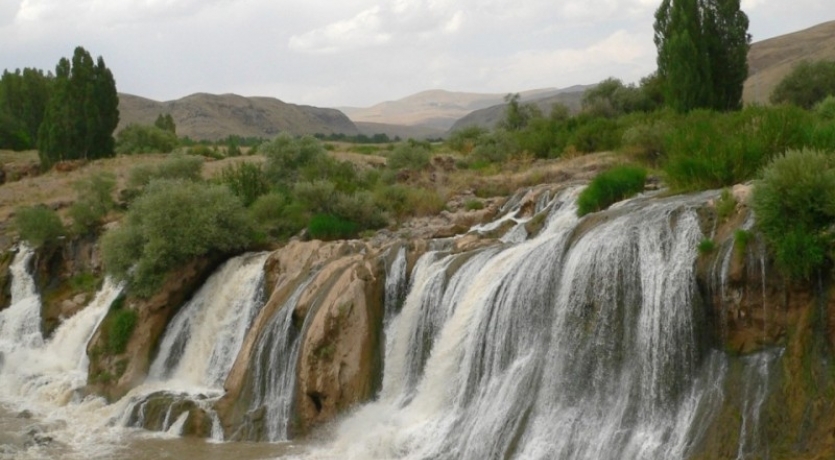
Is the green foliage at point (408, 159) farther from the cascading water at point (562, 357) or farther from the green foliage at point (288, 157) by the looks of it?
the cascading water at point (562, 357)

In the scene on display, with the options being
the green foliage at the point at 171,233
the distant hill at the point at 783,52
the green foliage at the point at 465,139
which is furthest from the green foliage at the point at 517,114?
the distant hill at the point at 783,52

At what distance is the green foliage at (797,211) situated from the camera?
10.9m

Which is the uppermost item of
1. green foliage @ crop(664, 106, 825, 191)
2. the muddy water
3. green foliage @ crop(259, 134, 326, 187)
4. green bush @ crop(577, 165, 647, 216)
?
green foliage @ crop(259, 134, 326, 187)

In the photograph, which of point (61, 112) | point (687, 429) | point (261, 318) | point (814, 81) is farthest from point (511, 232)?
point (61, 112)

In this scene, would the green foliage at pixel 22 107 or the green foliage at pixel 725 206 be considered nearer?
the green foliage at pixel 725 206

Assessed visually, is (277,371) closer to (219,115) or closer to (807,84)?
(807,84)

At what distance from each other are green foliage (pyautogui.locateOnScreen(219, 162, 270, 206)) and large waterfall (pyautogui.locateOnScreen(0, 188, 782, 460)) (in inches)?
301

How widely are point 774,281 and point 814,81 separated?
33728mm

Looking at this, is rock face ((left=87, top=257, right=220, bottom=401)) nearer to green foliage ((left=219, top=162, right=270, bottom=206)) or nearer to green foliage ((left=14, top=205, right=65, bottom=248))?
green foliage ((left=219, top=162, right=270, bottom=206))

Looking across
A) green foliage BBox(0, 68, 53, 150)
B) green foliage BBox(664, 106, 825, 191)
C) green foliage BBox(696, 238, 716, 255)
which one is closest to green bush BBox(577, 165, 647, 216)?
green foliage BBox(664, 106, 825, 191)

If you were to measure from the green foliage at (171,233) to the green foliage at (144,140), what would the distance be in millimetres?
28482

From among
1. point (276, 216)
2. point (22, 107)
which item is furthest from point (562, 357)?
point (22, 107)

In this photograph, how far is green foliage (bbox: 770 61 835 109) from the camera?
133 ft

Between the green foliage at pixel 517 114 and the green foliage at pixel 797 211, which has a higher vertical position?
the green foliage at pixel 517 114
